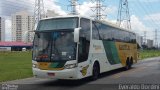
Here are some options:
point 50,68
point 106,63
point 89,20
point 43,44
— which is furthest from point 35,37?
point 106,63

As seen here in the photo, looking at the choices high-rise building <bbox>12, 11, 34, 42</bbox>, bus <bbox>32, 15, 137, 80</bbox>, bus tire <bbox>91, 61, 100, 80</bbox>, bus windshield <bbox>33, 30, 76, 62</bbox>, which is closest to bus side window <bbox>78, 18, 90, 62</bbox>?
bus <bbox>32, 15, 137, 80</bbox>

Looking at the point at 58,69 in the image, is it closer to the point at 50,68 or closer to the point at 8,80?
the point at 50,68

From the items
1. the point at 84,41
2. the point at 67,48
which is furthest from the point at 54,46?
the point at 84,41

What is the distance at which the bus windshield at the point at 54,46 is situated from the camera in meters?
16.6

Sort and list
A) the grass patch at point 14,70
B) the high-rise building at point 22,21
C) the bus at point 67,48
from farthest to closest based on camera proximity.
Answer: the high-rise building at point 22,21 < the grass patch at point 14,70 < the bus at point 67,48

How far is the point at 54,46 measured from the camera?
16766mm

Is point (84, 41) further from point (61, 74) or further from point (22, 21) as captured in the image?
point (22, 21)

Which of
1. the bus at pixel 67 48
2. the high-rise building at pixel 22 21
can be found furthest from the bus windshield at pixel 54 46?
the high-rise building at pixel 22 21

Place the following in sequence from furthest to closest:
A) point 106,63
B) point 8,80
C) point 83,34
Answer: point 106,63
point 8,80
point 83,34

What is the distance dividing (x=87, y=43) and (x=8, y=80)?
494 cm

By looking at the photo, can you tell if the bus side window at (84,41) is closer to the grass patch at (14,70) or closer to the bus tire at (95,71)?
the bus tire at (95,71)

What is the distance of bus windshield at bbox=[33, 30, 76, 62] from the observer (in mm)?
16578

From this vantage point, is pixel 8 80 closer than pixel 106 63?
Yes

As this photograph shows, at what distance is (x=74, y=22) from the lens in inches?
679
